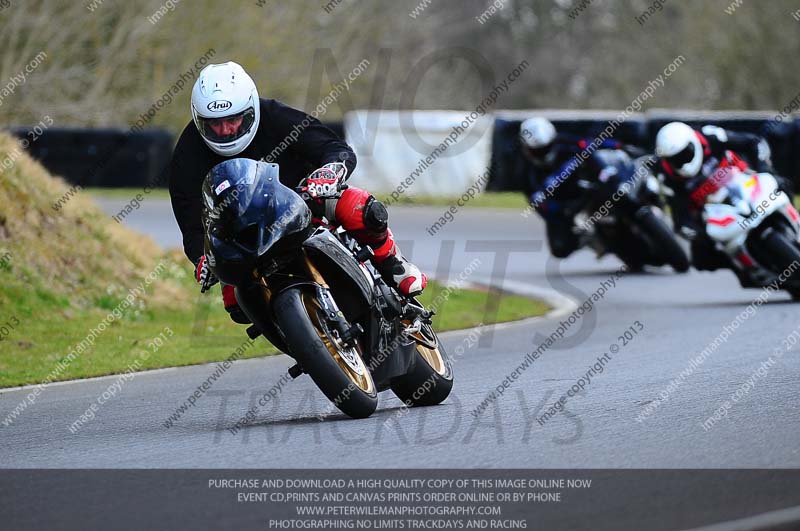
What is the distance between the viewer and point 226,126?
21.7 feet

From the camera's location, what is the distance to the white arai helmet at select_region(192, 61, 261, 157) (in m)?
6.53

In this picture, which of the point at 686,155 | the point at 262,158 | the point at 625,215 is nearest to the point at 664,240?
the point at 625,215

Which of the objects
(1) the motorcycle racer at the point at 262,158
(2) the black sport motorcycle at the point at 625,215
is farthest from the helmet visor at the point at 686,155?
(1) the motorcycle racer at the point at 262,158

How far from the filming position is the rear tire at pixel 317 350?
601cm

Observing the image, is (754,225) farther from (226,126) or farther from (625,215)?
(226,126)

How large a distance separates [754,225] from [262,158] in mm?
6167

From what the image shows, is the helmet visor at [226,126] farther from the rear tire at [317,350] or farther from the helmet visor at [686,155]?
the helmet visor at [686,155]

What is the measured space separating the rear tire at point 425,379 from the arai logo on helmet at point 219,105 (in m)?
1.54

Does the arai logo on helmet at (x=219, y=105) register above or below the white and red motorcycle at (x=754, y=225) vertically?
above

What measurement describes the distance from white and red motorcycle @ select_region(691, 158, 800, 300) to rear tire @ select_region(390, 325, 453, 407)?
5.36 meters
